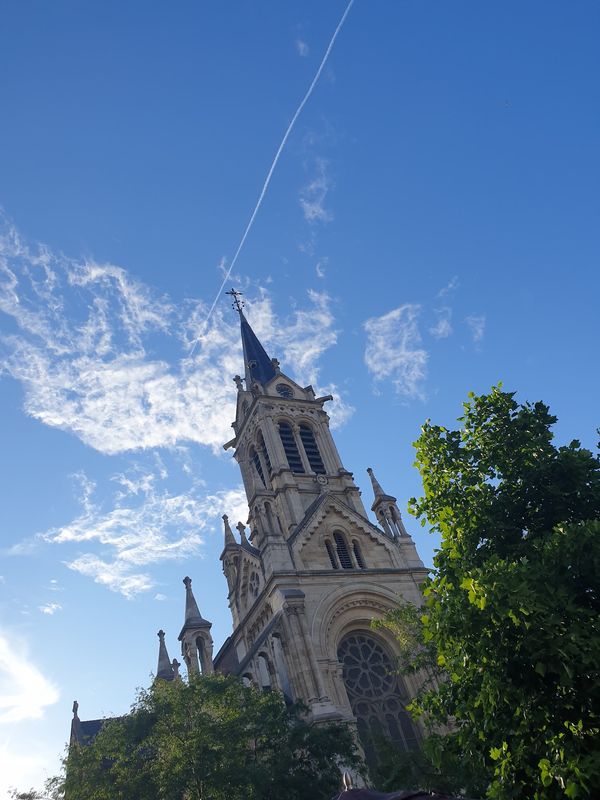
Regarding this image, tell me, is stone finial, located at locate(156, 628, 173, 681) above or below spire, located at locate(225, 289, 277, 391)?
below

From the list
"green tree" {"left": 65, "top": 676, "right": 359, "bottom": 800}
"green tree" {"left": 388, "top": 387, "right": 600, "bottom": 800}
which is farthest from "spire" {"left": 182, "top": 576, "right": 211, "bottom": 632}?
"green tree" {"left": 388, "top": 387, "right": 600, "bottom": 800}

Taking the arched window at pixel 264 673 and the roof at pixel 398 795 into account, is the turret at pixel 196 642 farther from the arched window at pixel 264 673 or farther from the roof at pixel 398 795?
the roof at pixel 398 795

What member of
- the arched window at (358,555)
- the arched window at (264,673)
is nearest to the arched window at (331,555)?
the arched window at (358,555)

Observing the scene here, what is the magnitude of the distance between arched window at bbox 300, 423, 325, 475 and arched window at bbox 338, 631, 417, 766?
13.4m

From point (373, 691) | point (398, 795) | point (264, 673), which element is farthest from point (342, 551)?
point (398, 795)

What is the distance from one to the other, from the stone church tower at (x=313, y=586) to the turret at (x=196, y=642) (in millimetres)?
56

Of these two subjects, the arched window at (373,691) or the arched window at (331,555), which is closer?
the arched window at (373,691)

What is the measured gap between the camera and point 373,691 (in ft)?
99.9

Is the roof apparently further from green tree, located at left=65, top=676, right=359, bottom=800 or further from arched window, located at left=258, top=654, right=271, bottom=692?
arched window, located at left=258, top=654, right=271, bottom=692

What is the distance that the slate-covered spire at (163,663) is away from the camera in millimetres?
40656

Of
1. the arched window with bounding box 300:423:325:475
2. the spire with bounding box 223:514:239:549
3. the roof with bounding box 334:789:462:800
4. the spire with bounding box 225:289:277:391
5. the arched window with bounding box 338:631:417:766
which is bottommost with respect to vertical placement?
the roof with bounding box 334:789:462:800

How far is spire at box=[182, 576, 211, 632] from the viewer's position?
35.3 m

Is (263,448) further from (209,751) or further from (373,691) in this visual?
(209,751)

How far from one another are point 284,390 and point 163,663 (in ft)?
68.2
